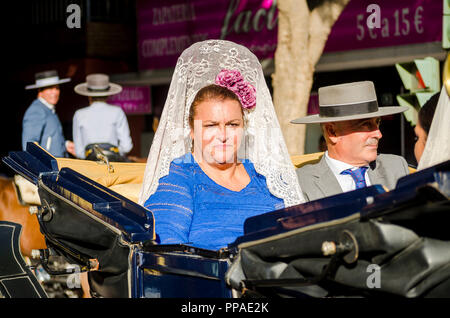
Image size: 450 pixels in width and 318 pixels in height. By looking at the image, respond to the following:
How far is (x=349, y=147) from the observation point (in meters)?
3.40

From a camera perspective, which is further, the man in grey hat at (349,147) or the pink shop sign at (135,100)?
the pink shop sign at (135,100)

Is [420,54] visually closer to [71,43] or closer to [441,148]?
[441,148]

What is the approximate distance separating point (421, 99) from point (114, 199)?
327cm

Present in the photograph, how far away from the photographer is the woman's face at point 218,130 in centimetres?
298

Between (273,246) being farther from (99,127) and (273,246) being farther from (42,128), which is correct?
(42,128)

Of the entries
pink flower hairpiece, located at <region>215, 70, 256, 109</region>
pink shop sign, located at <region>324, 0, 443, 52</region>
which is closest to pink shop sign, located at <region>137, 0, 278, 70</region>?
pink shop sign, located at <region>324, 0, 443, 52</region>

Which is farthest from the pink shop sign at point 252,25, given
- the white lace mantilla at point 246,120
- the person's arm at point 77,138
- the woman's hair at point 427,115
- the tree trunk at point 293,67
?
the white lace mantilla at point 246,120

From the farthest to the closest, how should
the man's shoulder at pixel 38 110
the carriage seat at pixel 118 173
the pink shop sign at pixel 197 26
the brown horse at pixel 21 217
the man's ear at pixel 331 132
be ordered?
the pink shop sign at pixel 197 26
the man's shoulder at pixel 38 110
the brown horse at pixel 21 217
the carriage seat at pixel 118 173
the man's ear at pixel 331 132

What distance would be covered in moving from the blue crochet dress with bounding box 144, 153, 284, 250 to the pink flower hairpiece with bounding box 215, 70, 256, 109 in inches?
15.7

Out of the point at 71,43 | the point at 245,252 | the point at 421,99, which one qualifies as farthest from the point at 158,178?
the point at 71,43

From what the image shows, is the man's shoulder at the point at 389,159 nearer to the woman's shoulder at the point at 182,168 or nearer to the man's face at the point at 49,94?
the woman's shoulder at the point at 182,168

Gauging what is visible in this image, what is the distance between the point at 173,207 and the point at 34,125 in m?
4.60

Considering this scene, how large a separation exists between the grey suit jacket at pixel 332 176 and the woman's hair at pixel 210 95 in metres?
0.65

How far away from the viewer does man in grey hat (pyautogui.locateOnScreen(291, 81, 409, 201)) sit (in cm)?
338
